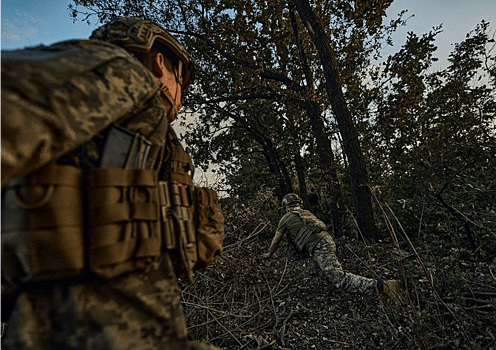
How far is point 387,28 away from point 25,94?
965 cm

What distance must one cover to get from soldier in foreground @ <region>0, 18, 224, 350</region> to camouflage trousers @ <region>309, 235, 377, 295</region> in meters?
3.47

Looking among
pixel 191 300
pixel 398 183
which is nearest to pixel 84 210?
pixel 191 300

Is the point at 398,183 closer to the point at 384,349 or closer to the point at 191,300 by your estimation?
the point at 384,349

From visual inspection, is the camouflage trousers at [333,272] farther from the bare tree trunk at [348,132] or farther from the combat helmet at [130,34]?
the combat helmet at [130,34]

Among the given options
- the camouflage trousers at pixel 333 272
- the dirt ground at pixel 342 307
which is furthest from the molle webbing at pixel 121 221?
the camouflage trousers at pixel 333 272

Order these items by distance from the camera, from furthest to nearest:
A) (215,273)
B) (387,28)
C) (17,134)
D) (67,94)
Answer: (387,28)
(215,273)
(67,94)
(17,134)

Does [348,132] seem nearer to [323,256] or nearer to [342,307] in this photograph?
[323,256]

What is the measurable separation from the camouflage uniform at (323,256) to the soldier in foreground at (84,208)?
3471mm

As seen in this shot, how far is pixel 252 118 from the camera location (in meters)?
11.6

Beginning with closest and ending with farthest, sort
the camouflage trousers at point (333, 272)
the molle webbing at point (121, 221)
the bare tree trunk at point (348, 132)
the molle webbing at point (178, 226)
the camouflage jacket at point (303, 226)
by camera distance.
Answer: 1. the molle webbing at point (121, 221)
2. the molle webbing at point (178, 226)
3. the camouflage trousers at point (333, 272)
4. the camouflage jacket at point (303, 226)
5. the bare tree trunk at point (348, 132)

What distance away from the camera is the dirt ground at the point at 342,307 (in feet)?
8.70

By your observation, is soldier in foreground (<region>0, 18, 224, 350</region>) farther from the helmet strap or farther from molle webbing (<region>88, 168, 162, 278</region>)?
the helmet strap

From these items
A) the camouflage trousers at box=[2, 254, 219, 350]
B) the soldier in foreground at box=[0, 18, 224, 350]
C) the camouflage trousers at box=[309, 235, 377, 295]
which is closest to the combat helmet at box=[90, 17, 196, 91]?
the soldier in foreground at box=[0, 18, 224, 350]

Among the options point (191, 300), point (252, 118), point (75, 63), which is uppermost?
point (252, 118)
